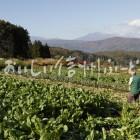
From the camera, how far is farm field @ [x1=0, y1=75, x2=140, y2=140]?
8289 millimetres

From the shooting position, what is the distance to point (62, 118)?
1102 centimetres

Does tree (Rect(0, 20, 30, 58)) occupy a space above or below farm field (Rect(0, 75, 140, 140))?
above

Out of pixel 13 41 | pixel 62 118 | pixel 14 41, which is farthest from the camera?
pixel 14 41

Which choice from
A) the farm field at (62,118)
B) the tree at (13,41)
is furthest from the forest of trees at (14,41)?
the farm field at (62,118)

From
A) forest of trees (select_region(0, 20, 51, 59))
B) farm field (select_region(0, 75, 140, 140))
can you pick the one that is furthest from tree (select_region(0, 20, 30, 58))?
farm field (select_region(0, 75, 140, 140))

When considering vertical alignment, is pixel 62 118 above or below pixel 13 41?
below

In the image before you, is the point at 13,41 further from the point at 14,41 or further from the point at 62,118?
the point at 62,118

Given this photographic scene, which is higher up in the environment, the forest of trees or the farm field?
the forest of trees

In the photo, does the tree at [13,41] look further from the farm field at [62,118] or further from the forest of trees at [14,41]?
the farm field at [62,118]

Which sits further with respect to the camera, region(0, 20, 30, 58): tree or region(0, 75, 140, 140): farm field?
region(0, 20, 30, 58): tree

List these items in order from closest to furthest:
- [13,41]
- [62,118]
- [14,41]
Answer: [62,118], [13,41], [14,41]

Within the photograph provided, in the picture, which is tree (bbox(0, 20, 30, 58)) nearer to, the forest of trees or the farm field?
the forest of trees

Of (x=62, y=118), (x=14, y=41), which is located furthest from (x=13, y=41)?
(x=62, y=118)

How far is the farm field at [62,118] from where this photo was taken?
8289 millimetres
